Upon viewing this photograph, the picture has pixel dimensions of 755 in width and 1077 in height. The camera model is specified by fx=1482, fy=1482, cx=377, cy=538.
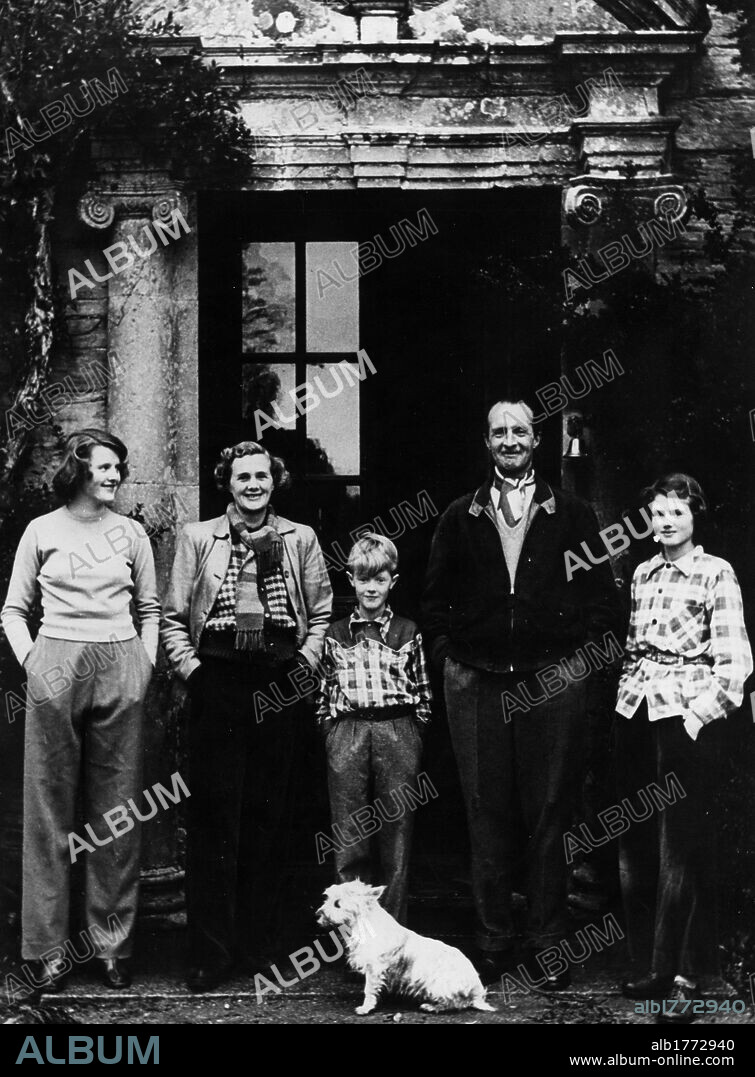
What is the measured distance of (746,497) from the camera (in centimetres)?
563

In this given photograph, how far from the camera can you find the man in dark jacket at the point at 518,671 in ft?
17.2

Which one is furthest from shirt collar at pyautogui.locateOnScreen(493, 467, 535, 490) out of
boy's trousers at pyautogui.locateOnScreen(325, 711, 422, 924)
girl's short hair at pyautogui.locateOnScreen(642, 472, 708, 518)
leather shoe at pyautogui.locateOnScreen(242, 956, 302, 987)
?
leather shoe at pyautogui.locateOnScreen(242, 956, 302, 987)

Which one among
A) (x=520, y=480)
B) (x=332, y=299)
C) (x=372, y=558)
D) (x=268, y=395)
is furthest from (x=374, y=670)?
(x=332, y=299)

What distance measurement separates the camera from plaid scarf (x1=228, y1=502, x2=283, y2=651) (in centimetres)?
522

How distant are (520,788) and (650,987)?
0.80 meters

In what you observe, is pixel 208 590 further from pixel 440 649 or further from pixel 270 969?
pixel 270 969

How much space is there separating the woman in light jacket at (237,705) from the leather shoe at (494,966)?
76 centimetres

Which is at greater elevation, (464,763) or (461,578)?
(461,578)

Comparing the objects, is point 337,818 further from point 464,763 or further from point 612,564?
point 612,564

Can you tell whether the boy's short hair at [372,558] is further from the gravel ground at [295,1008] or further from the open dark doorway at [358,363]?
the gravel ground at [295,1008]

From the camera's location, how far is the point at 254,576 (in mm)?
5297

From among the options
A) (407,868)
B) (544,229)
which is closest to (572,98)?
(544,229)
